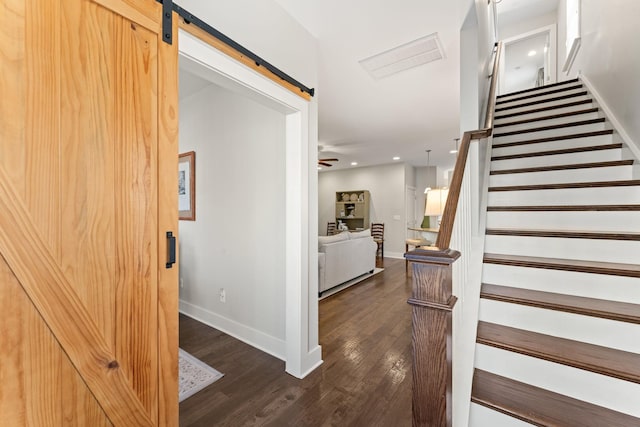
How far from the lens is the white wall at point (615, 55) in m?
2.03

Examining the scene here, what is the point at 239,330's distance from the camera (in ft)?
8.91

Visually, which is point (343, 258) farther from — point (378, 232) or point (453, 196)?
point (378, 232)

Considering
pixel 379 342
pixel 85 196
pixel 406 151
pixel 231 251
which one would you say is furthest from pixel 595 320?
pixel 406 151

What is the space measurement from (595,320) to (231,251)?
2794 mm

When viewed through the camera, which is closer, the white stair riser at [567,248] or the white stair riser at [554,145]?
the white stair riser at [567,248]

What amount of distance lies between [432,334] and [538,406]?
0.84m

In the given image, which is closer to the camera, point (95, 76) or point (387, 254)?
point (95, 76)

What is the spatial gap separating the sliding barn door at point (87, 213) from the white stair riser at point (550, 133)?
342cm

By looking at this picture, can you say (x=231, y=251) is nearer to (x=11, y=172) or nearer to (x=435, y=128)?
(x=11, y=172)

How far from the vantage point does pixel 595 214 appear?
192cm

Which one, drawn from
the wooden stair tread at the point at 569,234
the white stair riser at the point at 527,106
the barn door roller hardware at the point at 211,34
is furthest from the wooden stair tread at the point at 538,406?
the white stair riser at the point at 527,106

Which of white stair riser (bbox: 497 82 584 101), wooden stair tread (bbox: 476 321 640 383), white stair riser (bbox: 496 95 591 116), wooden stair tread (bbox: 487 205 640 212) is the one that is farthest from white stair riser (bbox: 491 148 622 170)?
white stair riser (bbox: 497 82 584 101)

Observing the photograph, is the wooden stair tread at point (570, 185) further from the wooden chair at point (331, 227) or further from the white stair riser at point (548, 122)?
the wooden chair at point (331, 227)

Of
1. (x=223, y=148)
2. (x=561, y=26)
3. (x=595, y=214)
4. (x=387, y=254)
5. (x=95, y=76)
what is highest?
(x=561, y=26)
